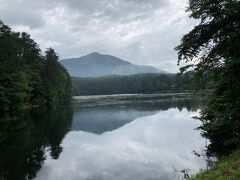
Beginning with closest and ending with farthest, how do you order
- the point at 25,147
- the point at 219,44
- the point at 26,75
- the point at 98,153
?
the point at 219,44 → the point at 98,153 → the point at 25,147 → the point at 26,75

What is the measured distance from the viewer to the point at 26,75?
7331 centimetres

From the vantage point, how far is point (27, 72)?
258ft

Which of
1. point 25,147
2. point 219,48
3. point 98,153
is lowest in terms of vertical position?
point 98,153

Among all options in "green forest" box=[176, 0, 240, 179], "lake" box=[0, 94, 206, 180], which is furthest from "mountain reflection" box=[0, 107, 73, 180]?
"green forest" box=[176, 0, 240, 179]

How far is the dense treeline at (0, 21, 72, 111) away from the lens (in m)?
64.7

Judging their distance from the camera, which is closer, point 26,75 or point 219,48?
point 219,48

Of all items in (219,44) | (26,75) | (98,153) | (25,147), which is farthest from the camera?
(26,75)

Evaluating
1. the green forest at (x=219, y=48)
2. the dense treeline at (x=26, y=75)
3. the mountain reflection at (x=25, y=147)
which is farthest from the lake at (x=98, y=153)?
the dense treeline at (x=26, y=75)

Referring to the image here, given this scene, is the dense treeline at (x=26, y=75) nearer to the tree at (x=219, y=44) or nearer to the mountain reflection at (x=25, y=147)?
the mountain reflection at (x=25, y=147)

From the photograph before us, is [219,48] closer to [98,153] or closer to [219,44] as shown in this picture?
[219,44]

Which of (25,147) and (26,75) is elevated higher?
(26,75)

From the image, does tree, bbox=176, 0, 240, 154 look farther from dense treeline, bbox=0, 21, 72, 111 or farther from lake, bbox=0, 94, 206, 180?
dense treeline, bbox=0, 21, 72, 111

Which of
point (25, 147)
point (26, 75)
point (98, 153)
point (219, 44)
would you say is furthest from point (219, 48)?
point (26, 75)

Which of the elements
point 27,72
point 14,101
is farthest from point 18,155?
point 27,72
